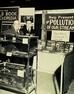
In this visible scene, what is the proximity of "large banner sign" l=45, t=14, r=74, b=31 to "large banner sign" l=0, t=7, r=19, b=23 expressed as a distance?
581 millimetres

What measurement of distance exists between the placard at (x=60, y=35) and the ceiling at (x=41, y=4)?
1.29ft

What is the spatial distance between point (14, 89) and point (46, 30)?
3.78ft

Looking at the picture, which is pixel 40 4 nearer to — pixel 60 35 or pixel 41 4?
pixel 41 4

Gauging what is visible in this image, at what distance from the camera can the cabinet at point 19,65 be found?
3428 mm

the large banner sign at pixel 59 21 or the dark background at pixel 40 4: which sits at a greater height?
the dark background at pixel 40 4

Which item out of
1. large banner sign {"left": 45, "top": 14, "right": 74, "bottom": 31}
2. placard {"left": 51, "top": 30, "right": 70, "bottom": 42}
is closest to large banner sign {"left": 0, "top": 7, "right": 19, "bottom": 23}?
large banner sign {"left": 45, "top": 14, "right": 74, "bottom": 31}

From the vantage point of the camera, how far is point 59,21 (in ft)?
10.7

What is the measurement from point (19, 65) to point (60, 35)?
0.88 metres

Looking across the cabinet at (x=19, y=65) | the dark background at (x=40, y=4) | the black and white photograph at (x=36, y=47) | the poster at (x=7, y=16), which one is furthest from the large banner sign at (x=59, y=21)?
the poster at (x=7, y=16)

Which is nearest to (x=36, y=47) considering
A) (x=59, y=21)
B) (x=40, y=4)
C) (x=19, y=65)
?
(x=19, y=65)

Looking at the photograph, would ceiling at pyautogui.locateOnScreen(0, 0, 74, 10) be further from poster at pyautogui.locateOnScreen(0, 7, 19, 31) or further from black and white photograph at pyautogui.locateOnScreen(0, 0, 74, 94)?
poster at pyautogui.locateOnScreen(0, 7, 19, 31)

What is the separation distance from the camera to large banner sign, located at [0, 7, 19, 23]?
359 centimetres

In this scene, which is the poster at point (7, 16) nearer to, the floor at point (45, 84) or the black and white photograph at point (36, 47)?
the black and white photograph at point (36, 47)

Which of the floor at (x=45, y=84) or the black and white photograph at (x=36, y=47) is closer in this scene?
the black and white photograph at (x=36, y=47)
